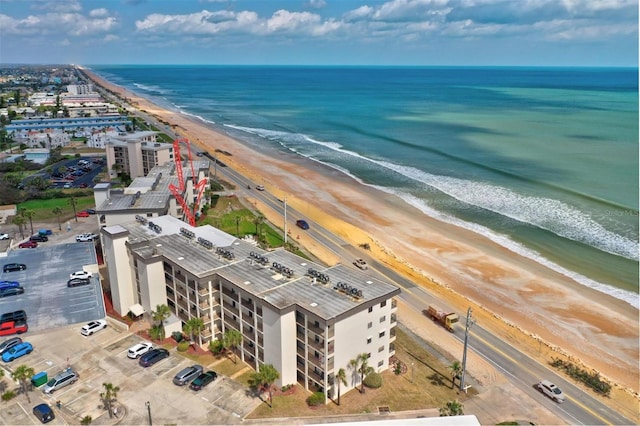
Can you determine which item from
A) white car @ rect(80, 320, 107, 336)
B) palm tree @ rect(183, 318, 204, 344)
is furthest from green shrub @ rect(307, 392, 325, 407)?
white car @ rect(80, 320, 107, 336)

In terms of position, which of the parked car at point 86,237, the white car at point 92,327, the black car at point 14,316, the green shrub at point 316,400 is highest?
the parked car at point 86,237

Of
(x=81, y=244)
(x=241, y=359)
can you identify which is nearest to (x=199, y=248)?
(x=241, y=359)

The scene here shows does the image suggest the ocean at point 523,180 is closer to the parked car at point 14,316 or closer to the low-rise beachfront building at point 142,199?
the low-rise beachfront building at point 142,199

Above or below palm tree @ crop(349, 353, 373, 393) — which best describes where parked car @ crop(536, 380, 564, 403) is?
below

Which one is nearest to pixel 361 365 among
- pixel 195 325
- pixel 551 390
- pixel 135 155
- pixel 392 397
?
pixel 392 397

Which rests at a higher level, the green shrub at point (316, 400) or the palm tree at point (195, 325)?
the palm tree at point (195, 325)

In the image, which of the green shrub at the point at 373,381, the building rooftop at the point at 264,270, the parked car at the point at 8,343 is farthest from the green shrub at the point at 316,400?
the parked car at the point at 8,343

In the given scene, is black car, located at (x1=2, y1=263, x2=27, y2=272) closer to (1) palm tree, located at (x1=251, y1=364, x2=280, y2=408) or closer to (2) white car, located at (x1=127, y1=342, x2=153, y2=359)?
(2) white car, located at (x1=127, y1=342, x2=153, y2=359)

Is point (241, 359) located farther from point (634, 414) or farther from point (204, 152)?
point (204, 152)
